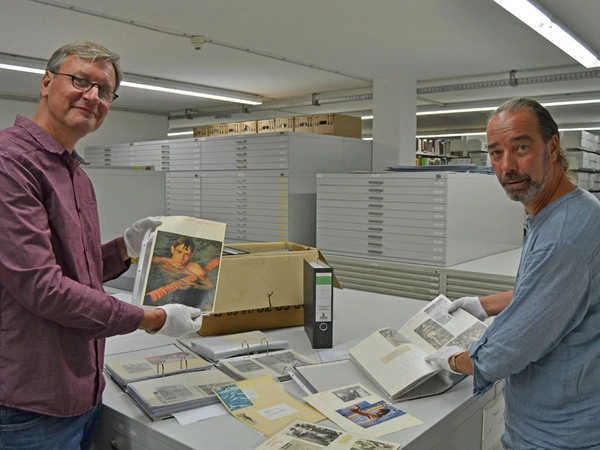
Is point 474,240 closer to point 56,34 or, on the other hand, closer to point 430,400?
point 430,400

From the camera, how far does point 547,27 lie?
359 cm

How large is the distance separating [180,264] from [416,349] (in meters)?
0.74

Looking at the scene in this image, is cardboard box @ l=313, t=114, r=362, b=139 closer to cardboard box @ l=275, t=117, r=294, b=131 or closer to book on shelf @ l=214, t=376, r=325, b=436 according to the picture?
cardboard box @ l=275, t=117, r=294, b=131

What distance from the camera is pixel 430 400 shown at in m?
1.38

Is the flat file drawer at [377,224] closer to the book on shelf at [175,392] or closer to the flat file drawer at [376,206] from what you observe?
the flat file drawer at [376,206]

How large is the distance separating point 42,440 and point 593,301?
1.21 meters

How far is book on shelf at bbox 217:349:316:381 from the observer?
1.50 metres

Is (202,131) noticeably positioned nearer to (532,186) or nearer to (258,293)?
(258,293)

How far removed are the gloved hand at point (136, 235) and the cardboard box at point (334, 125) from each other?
3965 mm

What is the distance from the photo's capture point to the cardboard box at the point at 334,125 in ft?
17.2

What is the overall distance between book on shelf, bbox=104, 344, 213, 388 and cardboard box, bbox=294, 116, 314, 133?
157 inches

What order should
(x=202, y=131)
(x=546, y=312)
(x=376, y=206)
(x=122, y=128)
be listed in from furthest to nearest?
1. (x=122, y=128)
2. (x=202, y=131)
3. (x=376, y=206)
4. (x=546, y=312)

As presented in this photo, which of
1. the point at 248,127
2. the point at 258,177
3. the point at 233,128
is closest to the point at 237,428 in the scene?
the point at 258,177

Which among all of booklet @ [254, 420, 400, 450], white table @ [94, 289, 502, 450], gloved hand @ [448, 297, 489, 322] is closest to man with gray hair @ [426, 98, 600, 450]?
white table @ [94, 289, 502, 450]
